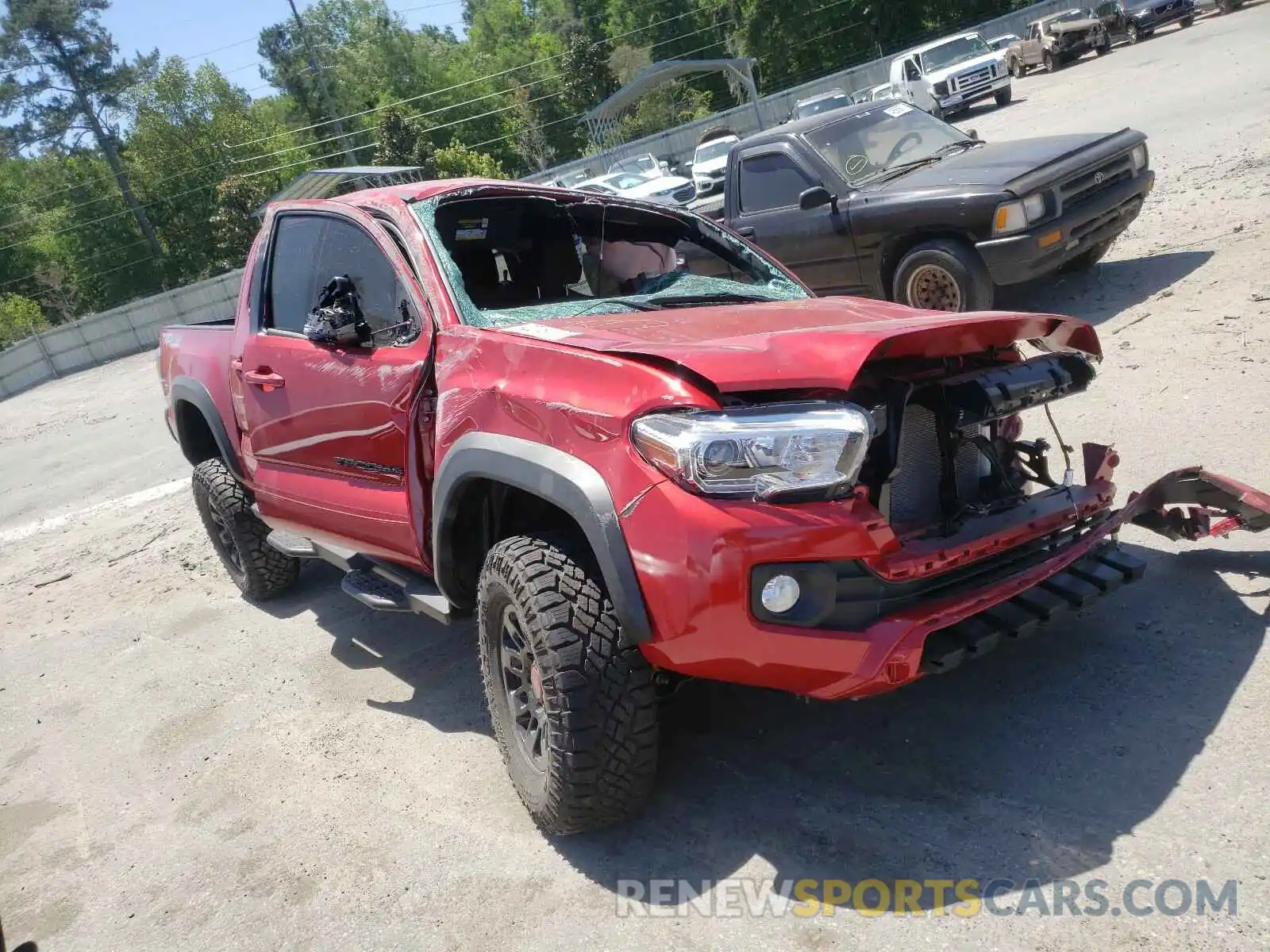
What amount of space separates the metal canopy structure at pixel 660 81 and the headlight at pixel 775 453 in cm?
3420

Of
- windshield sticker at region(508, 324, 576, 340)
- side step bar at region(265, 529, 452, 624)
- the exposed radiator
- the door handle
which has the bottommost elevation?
side step bar at region(265, 529, 452, 624)

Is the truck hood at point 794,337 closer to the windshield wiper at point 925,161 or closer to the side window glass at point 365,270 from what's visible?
the side window glass at point 365,270

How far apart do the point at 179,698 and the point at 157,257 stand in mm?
62042

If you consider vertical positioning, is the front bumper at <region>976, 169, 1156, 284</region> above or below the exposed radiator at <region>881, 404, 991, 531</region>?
below

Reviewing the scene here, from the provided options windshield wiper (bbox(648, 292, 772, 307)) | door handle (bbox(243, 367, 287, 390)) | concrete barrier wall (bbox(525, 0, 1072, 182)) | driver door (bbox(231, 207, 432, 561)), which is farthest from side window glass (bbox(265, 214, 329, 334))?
concrete barrier wall (bbox(525, 0, 1072, 182))

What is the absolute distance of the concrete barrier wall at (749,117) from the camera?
117 feet

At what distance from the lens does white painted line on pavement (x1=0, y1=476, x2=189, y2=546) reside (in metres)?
9.05

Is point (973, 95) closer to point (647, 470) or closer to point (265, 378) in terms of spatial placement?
point (265, 378)

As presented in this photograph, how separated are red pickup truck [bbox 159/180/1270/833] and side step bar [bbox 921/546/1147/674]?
0.01 m

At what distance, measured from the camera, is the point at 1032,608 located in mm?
2883

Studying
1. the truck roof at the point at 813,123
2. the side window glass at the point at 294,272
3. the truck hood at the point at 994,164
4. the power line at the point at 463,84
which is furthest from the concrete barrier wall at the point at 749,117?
the side window glass at the point at 294,272

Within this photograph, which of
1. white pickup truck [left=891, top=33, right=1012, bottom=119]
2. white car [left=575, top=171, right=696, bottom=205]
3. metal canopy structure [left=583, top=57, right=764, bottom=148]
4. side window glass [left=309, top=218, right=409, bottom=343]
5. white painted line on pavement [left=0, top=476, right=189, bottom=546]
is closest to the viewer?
side window glass [left=309, top=218, right=409, bottom=343]

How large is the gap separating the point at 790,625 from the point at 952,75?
85.7 ft

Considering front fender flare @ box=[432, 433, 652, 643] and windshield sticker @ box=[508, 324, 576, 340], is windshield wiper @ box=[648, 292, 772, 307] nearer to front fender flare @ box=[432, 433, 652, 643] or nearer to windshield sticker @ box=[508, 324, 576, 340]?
windshield sticker @ box=[508, 324, 576, 340]
